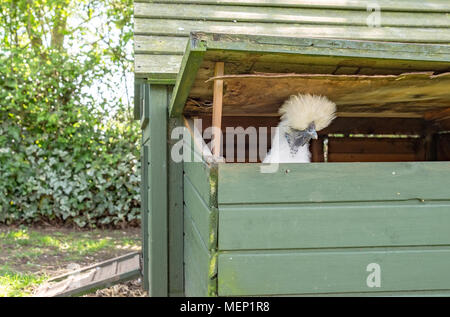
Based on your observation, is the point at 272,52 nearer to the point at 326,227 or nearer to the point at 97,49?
the point at 326,227

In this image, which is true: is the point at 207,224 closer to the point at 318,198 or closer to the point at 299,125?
the point at 318,198

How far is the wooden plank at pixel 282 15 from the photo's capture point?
10.7 feet

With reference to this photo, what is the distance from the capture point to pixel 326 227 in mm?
1708

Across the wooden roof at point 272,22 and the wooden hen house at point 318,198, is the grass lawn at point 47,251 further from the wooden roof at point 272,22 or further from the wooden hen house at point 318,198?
the wooden hen house at point 318,198

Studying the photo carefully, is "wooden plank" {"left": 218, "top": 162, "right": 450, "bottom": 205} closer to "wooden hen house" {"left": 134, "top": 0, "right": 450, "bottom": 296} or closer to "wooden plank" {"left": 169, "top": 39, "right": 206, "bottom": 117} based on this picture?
"wooden hen house" {"left": 134, "top": 0, "right": 450, "bottom": 296}

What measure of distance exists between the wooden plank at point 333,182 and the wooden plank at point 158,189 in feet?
4.88

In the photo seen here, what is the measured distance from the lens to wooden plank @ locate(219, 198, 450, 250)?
1.66m

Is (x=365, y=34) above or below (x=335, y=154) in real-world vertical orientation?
above

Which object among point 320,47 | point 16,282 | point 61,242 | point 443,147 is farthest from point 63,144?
point 320,47

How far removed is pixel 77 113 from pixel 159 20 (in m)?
4.80

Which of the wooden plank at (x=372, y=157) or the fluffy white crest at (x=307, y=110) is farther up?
the fluffy white crest at (x=307, y=110)

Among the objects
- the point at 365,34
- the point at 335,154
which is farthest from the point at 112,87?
the point at 365,34

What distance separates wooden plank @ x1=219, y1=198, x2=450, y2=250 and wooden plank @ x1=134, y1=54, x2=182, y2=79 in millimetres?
1549

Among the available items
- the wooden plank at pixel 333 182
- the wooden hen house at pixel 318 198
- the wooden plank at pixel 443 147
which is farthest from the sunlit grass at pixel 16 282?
the wooden plank at pixel 443 147
